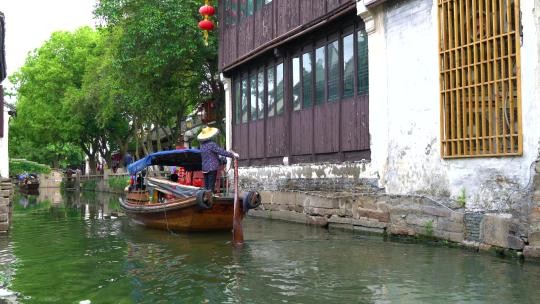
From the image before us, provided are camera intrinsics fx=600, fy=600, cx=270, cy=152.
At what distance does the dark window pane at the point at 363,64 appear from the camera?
13477mm

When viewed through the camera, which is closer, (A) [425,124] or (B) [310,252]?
(B) [310,252]

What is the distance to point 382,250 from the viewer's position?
34.0ft

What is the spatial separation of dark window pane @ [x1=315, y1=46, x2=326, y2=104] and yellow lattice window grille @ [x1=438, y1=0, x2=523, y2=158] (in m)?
4.79

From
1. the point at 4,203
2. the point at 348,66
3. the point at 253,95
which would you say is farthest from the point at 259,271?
the point at 253,95

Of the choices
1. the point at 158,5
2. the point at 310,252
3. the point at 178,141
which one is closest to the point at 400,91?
the point at 310,252

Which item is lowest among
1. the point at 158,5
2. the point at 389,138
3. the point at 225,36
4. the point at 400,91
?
the point at 389,138

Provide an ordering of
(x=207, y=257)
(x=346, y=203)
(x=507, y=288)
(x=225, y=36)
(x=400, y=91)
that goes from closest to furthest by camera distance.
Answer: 1. (x=507, y=288)
2. (x=207, y=257)
3. (x=400, y=91)
4. (x=346, y=203)
5. (x=225, y=36)

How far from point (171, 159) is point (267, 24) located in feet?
15.6

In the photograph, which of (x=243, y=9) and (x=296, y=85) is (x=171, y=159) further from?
(x=243, y=9)

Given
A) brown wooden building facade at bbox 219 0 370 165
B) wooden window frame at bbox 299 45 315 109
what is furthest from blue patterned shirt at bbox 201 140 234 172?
wooden window frame at bbox 299 45 315 109

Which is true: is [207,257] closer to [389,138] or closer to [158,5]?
[389,138]

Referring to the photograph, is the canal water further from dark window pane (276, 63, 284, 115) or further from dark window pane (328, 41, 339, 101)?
dark window pane (276, 63, 284, 115)

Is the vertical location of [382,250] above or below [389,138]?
below

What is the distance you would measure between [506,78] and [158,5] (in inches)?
585
